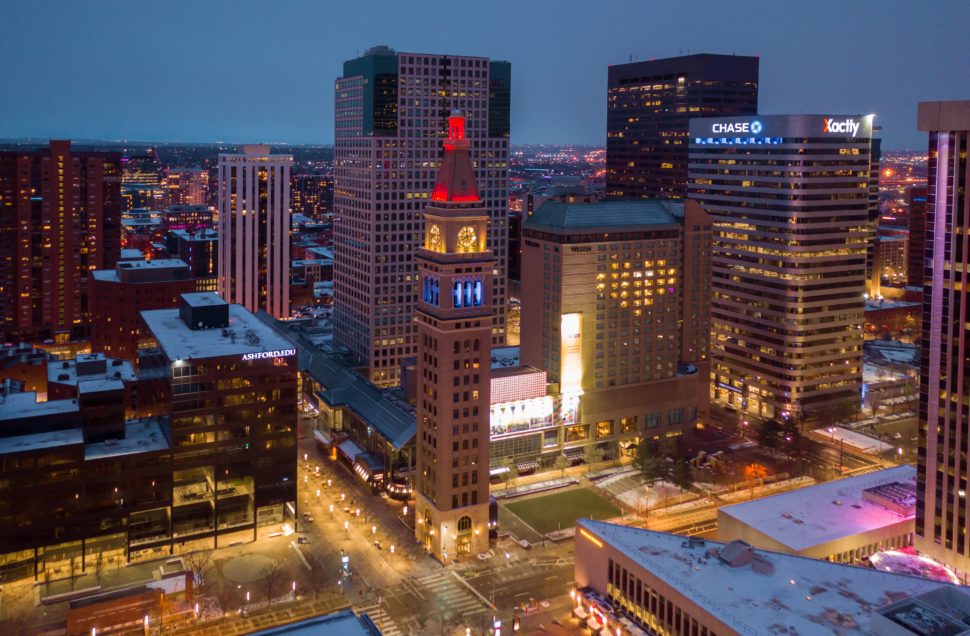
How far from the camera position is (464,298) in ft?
427

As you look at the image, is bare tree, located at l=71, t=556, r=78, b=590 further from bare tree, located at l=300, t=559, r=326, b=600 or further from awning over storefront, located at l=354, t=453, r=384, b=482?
awning over storefront, located at l=354, t=453, r=384, b=482

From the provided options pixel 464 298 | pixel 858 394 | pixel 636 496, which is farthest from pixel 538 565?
pixel 858 394

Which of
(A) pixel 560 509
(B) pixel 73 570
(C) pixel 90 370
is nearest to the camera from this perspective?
(B) pixel 73 570

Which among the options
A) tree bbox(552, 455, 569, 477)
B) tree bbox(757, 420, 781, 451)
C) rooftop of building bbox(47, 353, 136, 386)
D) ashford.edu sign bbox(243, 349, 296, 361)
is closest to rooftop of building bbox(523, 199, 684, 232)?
tree bbox(552, 455, 569, 477)

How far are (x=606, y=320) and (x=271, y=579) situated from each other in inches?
3206

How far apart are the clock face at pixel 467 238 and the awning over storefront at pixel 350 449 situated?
48855 mm

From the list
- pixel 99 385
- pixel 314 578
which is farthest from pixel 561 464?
pixel 99 385

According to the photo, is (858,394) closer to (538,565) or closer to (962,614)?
(538,565)

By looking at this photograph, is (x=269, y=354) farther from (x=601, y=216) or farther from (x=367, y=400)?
(x=601, y=216)

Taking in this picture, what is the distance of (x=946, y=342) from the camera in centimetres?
11512

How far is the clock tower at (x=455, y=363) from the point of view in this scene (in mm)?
127938

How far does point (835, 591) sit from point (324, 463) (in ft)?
326

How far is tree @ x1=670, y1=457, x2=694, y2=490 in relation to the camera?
5837 inches

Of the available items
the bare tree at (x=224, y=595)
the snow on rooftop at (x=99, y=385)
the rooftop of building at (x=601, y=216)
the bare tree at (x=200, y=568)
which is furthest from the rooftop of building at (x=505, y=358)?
the bare tree at (x=224, y=595)
